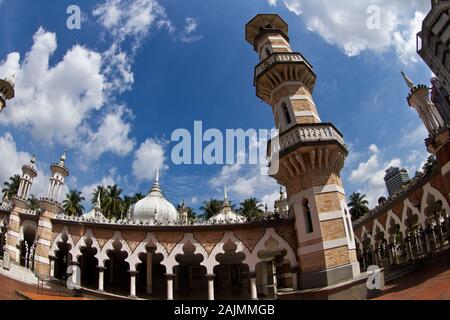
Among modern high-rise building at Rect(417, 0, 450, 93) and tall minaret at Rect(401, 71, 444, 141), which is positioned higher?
modern high-rise building at Rect(417, 0, 450, 93)

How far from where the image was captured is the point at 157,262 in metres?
24.4

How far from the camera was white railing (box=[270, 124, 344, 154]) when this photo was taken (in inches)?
651

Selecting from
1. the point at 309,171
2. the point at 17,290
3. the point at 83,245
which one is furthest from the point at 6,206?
the point at 309,171

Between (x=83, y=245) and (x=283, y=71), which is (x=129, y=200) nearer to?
(x=83, y=245)

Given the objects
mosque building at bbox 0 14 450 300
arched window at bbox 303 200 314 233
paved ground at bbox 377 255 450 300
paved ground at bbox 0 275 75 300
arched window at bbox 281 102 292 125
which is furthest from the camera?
arched window at bbox 281 102 292 125

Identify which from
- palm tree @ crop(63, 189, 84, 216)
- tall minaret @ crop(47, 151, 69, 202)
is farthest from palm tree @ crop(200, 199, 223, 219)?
tall minaret @ crop(47, 151, 69, 202)

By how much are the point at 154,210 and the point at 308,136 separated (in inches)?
602

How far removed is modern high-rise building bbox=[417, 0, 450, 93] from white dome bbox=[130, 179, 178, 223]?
21827 mm

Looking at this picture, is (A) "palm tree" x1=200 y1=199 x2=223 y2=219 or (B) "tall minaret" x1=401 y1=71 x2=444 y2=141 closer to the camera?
(B) "tall minaret" x1=401 y1=71 x2=444 y2=141

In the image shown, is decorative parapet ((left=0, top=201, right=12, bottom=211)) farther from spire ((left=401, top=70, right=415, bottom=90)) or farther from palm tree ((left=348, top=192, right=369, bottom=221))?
palm tree ((left=348, top=192, right=369, bottom=221))

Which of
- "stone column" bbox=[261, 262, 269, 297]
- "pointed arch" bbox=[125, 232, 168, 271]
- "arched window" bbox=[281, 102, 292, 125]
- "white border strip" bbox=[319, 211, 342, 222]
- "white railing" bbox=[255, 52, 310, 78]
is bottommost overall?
"stone column" bbox=[261, 262, 269, 297]
